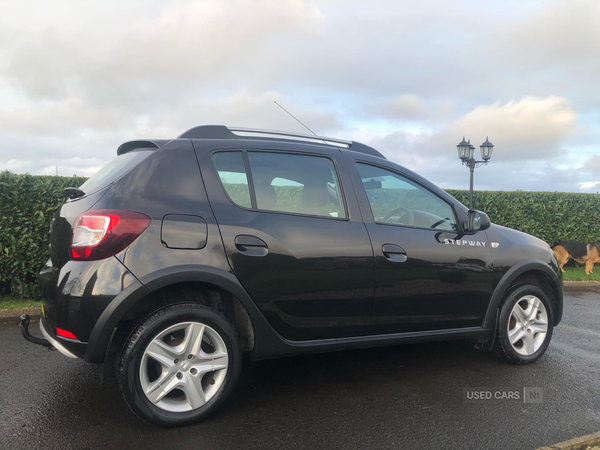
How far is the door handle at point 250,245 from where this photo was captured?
285 centimetres

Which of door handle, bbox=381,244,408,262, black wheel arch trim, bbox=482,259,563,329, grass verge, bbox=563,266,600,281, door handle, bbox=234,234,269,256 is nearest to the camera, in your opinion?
door handle, bbox=234,234,269,256

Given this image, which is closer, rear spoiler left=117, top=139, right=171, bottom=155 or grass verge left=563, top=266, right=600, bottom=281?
rear spoiler left=117, top=139, right=171, bottom=155

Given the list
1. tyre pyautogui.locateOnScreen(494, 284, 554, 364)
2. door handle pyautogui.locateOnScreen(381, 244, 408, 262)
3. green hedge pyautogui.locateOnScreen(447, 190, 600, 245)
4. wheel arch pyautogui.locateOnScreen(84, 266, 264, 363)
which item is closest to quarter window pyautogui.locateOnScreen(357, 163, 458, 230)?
door handle pyautogui.locateOnScreen(381, 244, 408, 262)

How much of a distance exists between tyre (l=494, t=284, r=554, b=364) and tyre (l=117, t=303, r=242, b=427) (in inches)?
93.2

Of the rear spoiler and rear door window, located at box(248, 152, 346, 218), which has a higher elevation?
the rear spoiler

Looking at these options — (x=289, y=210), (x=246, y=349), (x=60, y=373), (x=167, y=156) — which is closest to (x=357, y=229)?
(x=289, y=210)

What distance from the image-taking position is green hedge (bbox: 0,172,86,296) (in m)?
5.95

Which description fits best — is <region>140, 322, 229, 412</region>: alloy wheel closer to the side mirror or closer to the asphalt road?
the asphalt road

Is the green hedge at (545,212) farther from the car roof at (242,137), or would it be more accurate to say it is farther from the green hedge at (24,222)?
the green hedge at (24,222)

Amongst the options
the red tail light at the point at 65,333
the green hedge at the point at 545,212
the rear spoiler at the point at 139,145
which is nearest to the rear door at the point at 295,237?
the rear spoiler at the point at 139,145

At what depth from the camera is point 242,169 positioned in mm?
3121

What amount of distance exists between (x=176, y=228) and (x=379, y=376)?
2.10 meters

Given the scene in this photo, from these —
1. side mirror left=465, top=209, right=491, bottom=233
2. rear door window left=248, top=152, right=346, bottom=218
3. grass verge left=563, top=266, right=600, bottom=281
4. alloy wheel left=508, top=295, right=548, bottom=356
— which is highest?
rear door window left=248, top=152, right=346, bottom=218

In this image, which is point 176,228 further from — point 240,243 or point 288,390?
point 288,390
